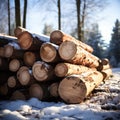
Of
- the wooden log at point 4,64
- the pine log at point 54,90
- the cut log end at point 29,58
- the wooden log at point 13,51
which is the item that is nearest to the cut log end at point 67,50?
the pine log at point 54,90

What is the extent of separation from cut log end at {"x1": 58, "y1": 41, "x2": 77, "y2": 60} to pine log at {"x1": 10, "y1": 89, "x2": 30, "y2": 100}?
4.97ft

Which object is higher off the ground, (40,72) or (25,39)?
(25,39)

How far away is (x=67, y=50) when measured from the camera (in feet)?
22.1

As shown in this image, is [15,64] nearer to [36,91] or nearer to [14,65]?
[14,65]

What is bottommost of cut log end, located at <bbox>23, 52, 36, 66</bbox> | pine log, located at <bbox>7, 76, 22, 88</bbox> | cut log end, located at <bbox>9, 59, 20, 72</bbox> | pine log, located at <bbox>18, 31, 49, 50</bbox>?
pine log, located at <bbox>7, 76, 22, 88</bbox>

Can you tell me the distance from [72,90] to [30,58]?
1.76 metres

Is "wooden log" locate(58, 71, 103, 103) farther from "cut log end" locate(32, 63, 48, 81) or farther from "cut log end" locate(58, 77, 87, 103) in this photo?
"cut log end" locate(32, 63, 48, 81)

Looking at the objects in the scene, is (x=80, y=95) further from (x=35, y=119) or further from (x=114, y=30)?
(x=114, y=30)

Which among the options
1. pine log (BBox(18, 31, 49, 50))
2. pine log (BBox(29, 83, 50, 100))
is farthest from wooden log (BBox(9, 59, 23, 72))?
pine log (BBox(29, 83, 50, 100))

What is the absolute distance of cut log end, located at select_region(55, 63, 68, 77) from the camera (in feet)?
21.8

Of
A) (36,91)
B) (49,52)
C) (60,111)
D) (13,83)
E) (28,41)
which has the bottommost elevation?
(60,111)

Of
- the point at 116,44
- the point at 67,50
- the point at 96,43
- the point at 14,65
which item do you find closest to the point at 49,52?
the point at 67,50

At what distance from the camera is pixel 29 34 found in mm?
7012

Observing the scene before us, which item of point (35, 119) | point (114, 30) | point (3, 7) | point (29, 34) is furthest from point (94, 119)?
point (114, 30)
